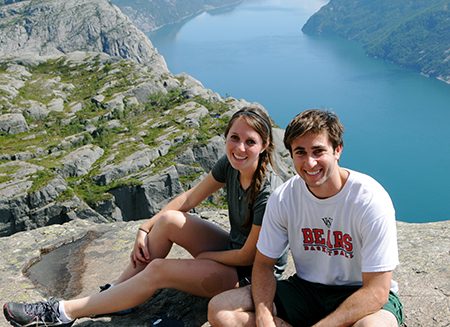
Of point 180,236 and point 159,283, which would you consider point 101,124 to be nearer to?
point 180,236

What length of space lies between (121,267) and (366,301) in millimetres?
4193

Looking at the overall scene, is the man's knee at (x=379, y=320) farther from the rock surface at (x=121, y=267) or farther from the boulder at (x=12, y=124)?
the boulder at (x=12, y=124)

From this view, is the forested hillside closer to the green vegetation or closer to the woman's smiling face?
the green vegetation

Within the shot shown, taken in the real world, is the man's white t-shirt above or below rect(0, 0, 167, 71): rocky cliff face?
above

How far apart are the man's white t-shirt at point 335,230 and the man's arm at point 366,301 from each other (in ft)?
0.26

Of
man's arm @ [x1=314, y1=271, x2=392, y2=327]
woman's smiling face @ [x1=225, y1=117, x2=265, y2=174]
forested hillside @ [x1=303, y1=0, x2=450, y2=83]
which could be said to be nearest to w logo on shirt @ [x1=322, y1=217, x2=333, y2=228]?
man's arm @ [x1=314, y1=271, x2=392, y2=327]

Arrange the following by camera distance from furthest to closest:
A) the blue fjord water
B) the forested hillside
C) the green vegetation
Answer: the forested hillside, the blue fjord water, the green vegetation

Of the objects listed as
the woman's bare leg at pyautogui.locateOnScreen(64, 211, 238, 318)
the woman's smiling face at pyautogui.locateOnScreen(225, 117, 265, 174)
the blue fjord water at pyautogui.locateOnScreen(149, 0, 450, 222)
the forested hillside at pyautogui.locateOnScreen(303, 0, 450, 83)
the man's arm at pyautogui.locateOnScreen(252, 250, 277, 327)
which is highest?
the woman's smiling face at pyautogui.locateOnScreen(225, 117, 265, 174)

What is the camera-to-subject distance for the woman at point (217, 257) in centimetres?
463

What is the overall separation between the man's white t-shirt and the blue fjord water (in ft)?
201

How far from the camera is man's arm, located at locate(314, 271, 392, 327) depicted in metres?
3.75

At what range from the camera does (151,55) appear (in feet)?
470

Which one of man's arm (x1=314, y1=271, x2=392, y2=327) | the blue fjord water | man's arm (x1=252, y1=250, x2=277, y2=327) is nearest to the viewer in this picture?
man's arm (x1=314, y1=271, x2=392, y2=327)

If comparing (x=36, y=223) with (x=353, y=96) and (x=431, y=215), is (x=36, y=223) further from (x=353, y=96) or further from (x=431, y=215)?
(x=353, y=96)
